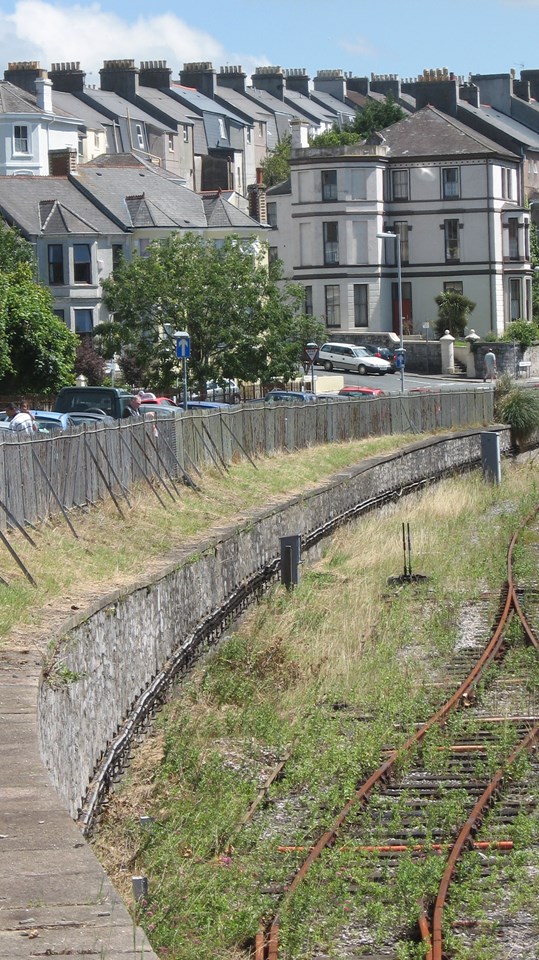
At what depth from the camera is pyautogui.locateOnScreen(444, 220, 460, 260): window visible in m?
79.6

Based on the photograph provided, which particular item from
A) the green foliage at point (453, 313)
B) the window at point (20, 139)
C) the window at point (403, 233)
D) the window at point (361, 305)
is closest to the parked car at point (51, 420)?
the green foliage at point (453, 313)

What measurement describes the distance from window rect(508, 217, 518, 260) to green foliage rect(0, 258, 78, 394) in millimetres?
40472

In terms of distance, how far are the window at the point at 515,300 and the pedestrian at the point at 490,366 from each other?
10.1 meters

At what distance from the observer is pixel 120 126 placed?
4023 inches

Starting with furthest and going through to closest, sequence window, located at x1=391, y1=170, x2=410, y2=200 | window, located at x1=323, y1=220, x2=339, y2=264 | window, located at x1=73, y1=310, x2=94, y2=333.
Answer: window, located at x1=391, y1=170, x2=410, y2=200 → window, located at x1=323, y1=220, x2=339, y2=264 → window, located at x1=73, y1=310, x2=94, y2=333

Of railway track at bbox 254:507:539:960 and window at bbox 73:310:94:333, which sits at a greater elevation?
window at bbox 73:310:94:333

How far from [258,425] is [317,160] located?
158ft

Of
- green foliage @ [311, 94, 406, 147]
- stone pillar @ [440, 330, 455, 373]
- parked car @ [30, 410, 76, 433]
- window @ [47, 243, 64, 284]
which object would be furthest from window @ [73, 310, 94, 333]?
green foliage @ [311, 94, 406, 147]

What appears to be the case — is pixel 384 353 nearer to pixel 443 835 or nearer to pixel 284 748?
pixel 284 748

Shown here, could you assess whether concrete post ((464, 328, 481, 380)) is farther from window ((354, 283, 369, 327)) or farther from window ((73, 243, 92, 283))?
Result: window ((73, 243, 92, 283))

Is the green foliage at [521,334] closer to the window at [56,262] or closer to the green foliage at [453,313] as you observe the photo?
the green foliage at [453,313]

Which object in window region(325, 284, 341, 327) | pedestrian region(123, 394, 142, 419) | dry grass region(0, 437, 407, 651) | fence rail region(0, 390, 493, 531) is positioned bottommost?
dry grass region(0, 437, 407, 651)

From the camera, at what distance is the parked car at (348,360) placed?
7069cm

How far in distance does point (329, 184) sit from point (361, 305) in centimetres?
661
